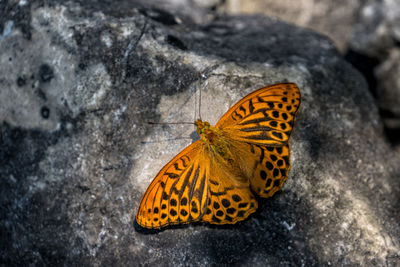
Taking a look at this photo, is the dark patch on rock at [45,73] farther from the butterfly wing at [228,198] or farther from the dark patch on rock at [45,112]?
the butterfly wing at [228,198]

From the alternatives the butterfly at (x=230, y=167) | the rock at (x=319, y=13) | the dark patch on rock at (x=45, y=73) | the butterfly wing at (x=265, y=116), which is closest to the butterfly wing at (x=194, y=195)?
the butterfly at (x=230, y=167)

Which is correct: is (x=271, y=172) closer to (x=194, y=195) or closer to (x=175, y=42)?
(x=194, y=195)

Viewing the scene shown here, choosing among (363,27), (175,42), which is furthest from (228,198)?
(363,27)

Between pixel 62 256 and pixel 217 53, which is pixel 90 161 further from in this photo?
pixel 217 53

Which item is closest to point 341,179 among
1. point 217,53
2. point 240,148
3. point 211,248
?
point 240,148

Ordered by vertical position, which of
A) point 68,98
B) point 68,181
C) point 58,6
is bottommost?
point 68,181

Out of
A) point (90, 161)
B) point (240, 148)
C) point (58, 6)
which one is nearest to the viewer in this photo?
point (240, 148)
